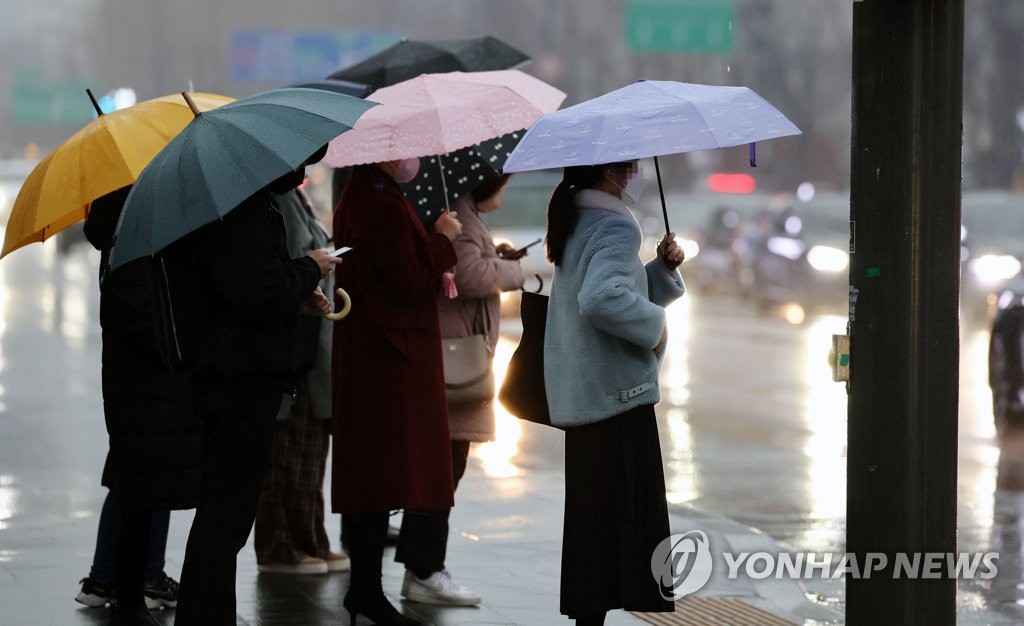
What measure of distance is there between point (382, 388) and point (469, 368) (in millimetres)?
697

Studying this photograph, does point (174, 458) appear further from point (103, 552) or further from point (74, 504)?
point (74, 504)

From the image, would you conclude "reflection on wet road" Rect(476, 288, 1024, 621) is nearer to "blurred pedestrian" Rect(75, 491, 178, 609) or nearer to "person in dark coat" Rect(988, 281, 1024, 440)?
"person in dark coat" Rect(988, 281, 1024, 440)

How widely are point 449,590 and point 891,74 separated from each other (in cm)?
287

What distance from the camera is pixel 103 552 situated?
6.21 m

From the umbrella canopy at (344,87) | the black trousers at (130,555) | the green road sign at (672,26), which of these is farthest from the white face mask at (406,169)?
the green road sign at (672,26)

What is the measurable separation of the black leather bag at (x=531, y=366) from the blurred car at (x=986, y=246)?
1355cm

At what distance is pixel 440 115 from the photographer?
19.9 feet

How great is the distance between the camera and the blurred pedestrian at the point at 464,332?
6.32 m

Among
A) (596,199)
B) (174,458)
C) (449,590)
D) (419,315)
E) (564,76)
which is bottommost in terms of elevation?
(449,590)

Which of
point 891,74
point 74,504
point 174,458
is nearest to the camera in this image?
point 891,74

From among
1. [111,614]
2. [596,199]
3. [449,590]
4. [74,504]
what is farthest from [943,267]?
[74,504]

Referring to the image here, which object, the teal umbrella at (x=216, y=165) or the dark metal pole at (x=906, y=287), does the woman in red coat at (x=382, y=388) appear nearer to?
the teal umbrella at (x=216, y=165)

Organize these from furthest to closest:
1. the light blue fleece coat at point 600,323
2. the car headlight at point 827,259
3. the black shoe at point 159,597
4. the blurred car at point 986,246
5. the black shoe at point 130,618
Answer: the car headlight at point 827,259 < the blurred car at point 986,246 < the black shoe at point 159,597 < the black shoe at point 130,618 < the light blue fleece coat at point 600,323

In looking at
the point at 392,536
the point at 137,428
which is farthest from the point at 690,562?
the point at 137,428
